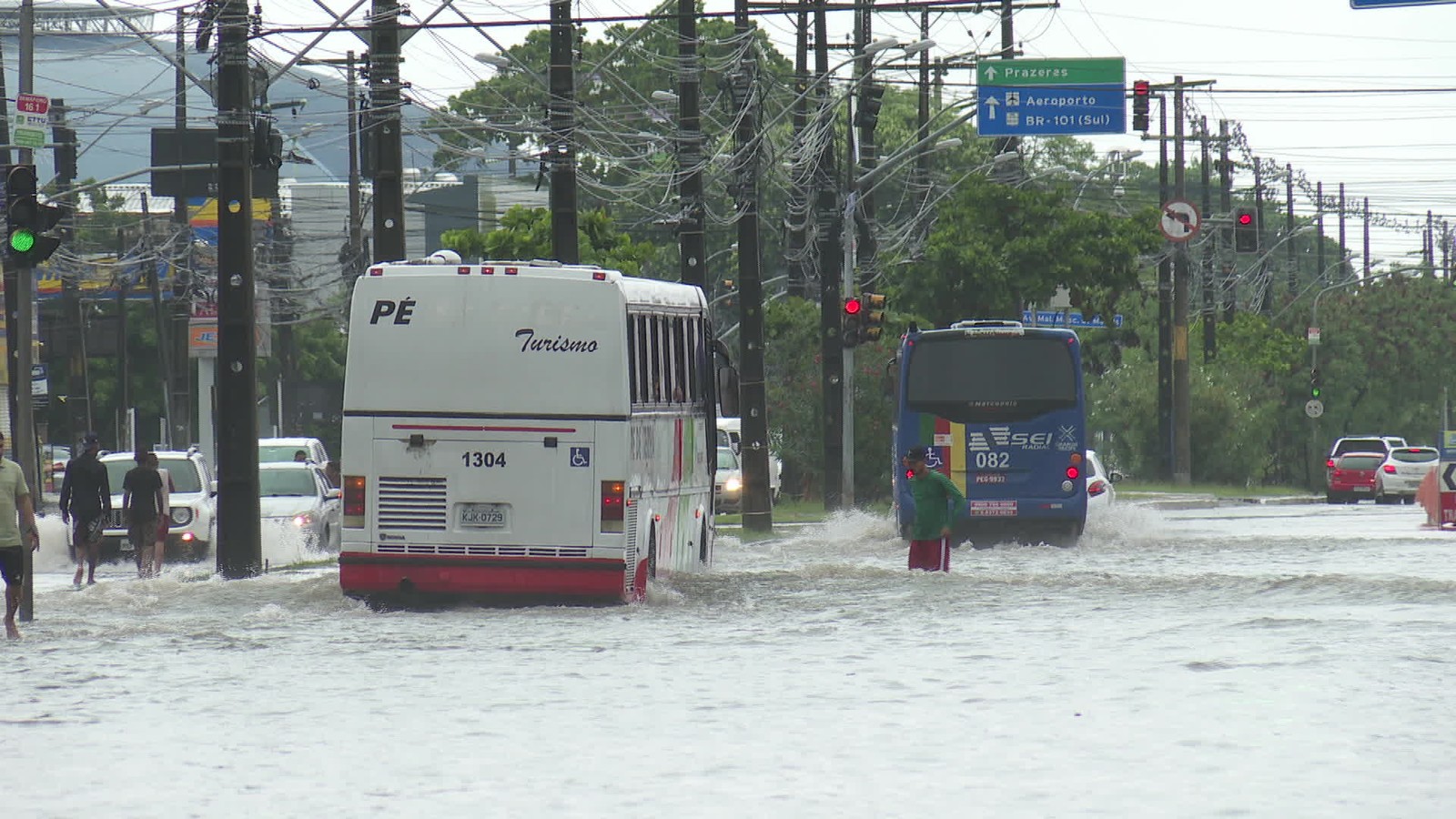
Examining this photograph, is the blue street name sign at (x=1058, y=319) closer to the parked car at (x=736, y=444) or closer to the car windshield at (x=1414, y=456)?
the parked car at (x=736, y=444)

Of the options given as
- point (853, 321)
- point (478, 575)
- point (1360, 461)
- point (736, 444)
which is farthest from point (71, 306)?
point (478, 575)

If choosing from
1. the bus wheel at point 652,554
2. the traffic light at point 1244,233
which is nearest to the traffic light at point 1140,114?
the traffic light at point 1244,233

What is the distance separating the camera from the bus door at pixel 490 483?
19344mm

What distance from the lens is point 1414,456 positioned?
60250 mm

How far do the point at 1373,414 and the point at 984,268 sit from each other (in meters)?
45.6

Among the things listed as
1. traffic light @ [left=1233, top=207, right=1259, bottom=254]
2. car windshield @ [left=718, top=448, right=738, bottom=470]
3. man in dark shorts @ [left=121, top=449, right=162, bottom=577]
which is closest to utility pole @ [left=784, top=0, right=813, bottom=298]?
car windshield @ [left=718, top=448, right=738, bottom=470]

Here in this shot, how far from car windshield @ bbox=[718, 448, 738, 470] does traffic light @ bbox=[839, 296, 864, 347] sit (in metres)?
5.77

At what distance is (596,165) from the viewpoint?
79250mm

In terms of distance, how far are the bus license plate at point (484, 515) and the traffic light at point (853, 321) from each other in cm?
2168

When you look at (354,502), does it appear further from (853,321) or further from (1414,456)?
(1414,456)

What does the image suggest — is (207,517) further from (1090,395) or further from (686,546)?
(1090,395)

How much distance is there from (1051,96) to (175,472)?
17.0m

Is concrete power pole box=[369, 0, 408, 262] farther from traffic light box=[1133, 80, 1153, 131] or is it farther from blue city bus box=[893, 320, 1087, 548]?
traffic light box=[1133, 80, 1153, 131]

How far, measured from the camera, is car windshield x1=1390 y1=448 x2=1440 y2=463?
5988cm
